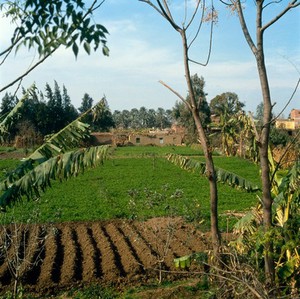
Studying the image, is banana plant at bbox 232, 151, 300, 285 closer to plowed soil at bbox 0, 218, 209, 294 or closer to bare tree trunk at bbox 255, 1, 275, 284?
bare tree trunk at bbox 255, 1, 275, 284

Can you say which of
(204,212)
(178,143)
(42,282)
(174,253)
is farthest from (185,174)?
(178,143)

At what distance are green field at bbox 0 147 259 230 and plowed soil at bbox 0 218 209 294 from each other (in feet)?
1.80

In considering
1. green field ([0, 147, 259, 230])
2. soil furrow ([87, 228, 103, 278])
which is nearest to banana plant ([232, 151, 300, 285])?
green field ([0, 147, 259, 230])

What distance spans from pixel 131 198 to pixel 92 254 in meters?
5.55

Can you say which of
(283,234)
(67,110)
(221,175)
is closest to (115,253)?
(221,175)

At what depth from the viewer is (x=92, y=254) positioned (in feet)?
30.6

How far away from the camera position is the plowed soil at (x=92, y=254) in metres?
7.78

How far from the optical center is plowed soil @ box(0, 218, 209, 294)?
778 cm

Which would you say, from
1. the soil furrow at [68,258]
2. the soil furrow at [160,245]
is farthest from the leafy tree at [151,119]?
the soil furrow at [68,258]

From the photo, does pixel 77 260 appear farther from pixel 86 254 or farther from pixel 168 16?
pixel 168 16

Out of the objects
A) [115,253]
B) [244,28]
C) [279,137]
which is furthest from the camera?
[279,137]

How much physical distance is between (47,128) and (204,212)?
1663 inches

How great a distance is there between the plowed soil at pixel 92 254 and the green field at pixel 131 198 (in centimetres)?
55

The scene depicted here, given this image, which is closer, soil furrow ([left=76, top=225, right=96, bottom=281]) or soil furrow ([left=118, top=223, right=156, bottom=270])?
soil furrow ([left=76, top=225, right=96, bottom=281])
